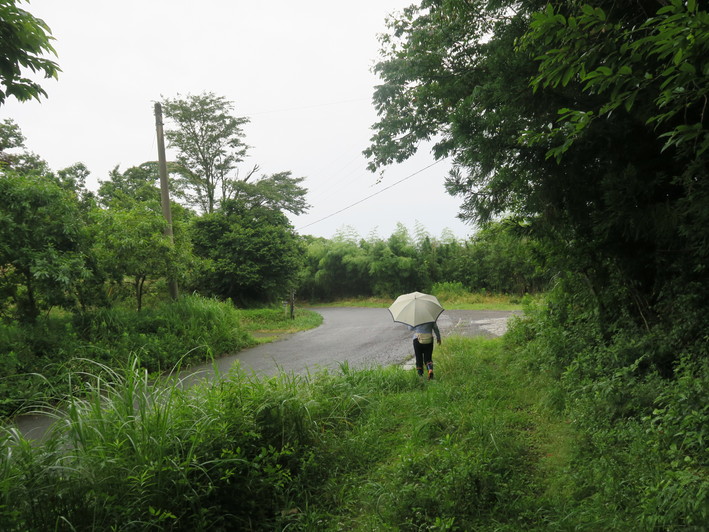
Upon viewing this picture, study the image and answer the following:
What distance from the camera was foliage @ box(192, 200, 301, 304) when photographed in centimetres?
1720

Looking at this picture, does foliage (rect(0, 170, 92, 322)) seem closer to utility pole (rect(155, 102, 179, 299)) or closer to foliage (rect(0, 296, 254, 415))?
foliage (rect(0, 296, 254, 415))

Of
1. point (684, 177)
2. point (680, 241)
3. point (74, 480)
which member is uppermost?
point (684, 177)

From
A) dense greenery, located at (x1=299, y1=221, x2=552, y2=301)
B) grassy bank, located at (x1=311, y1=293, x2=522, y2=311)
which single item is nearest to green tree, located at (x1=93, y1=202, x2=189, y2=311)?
grassy bank, located at (x1=311, y1=293, x2=522, y2=311)

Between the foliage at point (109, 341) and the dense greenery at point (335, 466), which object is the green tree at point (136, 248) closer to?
Answer: the foliage at point (109, 341)

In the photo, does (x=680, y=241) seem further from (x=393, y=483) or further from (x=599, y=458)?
(x=393, y=483)

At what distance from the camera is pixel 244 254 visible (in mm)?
17359

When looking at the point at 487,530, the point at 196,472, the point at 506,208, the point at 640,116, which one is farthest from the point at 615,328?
the point at 196,472

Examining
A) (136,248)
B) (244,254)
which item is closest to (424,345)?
(136,248)

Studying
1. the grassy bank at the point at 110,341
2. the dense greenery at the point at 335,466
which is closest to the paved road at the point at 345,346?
the grassy bank at the point at 110,341

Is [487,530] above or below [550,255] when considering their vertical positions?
below

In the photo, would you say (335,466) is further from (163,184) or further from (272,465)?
(163,184)

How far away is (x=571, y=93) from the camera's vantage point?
3.69 meters

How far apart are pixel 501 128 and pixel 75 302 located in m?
8.15

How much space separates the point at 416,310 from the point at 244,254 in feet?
42.4
